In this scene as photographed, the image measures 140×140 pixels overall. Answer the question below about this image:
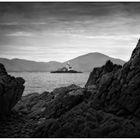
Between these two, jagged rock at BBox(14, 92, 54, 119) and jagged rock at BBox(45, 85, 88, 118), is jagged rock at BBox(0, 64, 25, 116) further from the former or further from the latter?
jagged rock at BBox(45, 85, 88, 118)

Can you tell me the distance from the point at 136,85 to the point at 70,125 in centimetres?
540

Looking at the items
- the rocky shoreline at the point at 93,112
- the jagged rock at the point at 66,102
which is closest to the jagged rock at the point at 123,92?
the rocky shoreline at the point at 93,112

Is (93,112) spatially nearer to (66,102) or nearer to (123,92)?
(123,92)

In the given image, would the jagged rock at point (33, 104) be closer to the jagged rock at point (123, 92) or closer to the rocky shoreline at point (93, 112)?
the rocky shoreline at point (93, 112)

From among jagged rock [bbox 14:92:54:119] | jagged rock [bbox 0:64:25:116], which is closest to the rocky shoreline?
jagged rock [bbox 0:64:25:116]

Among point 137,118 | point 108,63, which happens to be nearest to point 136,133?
point 137,118

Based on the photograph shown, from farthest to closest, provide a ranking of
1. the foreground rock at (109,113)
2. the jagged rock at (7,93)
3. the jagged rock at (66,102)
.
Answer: the jagged rock at (7,93)
the jagged rock at (66,102)
the foreground rock at (109,113)

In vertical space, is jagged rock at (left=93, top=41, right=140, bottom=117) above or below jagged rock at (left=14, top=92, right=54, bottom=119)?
above

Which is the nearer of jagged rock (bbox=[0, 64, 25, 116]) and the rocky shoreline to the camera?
the rocky shoreline

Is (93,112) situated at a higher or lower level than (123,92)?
lower

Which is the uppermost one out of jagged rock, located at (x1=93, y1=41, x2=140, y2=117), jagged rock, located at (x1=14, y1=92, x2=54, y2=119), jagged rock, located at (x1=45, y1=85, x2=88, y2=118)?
jagged rock, located at (x1=93, y1=41, x2=140, y2=117)

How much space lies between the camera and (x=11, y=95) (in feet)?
62.0

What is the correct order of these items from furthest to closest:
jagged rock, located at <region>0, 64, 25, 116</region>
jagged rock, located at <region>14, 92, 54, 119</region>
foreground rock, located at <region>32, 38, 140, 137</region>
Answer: jagged rock, located at <region>14, 92, 54, 119</region>, jagged rock, located at <region>0, 64, 25, 116</region>, foreground rock, located at <region>32, 38, 140, 137</region>

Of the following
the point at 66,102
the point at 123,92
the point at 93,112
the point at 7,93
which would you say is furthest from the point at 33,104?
the point at 123,92
